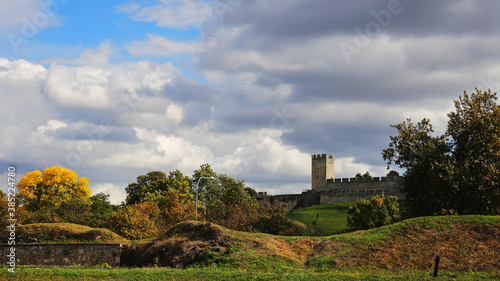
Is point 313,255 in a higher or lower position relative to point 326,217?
lower

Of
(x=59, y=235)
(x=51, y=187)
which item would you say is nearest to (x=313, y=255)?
(x=59, y=235)

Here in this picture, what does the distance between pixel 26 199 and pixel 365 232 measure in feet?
169

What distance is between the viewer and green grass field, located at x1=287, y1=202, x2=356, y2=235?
6222cm

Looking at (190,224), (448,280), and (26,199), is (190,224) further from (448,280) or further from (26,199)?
(26,199)

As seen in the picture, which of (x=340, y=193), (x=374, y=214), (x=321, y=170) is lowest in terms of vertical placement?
(x=374, y=214)

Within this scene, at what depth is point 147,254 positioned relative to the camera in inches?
1074

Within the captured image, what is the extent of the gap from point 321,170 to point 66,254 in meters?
81.5

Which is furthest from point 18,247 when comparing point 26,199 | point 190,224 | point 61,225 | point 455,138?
point 26,199

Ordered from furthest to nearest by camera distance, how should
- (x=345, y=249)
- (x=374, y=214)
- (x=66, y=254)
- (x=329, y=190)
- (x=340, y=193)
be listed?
(x=329, y=190), (x=340, y=193), (x=374, y=214), (x=66, y=254), (x=345, y=249)

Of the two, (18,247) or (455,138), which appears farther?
(455,138)

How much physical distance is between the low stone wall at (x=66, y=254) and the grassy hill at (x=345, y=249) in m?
0.88

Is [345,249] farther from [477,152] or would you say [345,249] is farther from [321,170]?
Result: [321,170]

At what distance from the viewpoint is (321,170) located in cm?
10544

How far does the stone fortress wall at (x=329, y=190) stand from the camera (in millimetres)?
81188
